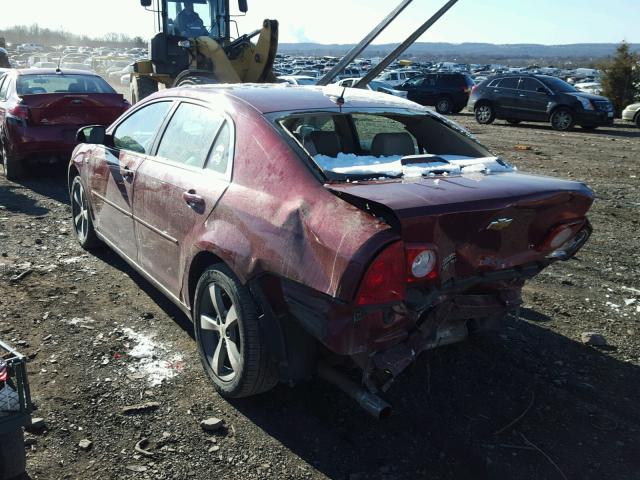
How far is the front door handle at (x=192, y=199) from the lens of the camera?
3.43 m

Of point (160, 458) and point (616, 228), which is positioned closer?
point (160, 458)

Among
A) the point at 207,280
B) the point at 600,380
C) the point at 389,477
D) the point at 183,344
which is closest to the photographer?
the point at 389,477

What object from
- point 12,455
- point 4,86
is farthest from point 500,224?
point 4,86

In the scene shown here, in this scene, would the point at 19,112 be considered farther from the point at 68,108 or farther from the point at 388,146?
the point at 388,146

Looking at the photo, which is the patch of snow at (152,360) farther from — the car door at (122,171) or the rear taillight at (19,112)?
the rear taillight at (19,112)

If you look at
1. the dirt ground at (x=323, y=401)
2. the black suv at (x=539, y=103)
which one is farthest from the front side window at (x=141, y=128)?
the black suv at (x=539, y=103)

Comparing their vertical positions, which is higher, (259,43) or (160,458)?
(259,43)

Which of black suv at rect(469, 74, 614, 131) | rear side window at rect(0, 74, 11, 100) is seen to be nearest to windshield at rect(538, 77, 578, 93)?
black suv at rect(469, 74, 614, 131)

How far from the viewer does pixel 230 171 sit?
3324 millimetres

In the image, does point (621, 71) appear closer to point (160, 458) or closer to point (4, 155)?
point (4, 155)

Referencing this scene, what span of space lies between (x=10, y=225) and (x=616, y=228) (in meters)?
7.19

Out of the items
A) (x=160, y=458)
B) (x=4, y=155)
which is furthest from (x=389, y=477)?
(x=4, y=155)

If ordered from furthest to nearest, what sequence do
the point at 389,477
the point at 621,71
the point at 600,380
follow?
the point at 621,71 < the point at 600,380 < the point at 389,477

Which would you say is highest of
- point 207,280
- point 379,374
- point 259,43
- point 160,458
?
point 259,43
